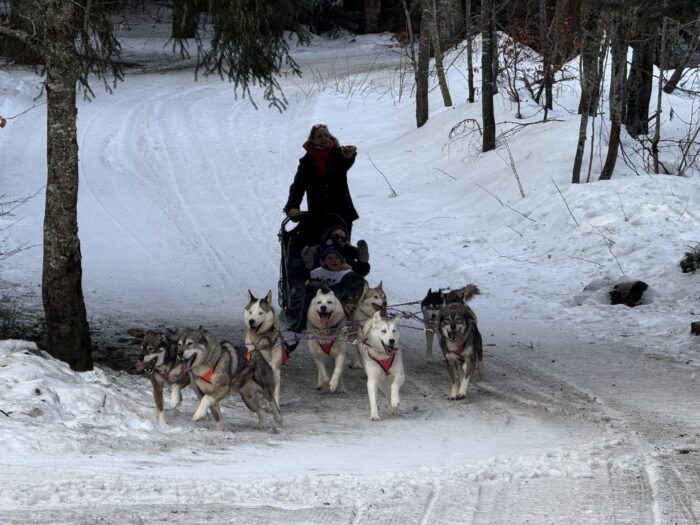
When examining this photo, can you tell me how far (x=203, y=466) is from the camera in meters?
6.23

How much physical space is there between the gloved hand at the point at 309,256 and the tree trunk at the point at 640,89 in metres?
9.25

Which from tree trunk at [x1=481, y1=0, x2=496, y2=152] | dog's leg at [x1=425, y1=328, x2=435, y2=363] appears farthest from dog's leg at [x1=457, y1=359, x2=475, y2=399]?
tree trunk at [x1=481, y1=0, x2=496, y2=152]

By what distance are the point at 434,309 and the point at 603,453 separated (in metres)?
3.26

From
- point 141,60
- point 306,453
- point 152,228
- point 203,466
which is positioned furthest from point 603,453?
point 141,60

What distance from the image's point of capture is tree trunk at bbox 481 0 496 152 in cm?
1820

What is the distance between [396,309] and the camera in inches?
471

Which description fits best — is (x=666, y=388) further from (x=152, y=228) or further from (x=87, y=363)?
(x=152, y=228)

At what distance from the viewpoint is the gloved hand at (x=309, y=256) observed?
1024 cm

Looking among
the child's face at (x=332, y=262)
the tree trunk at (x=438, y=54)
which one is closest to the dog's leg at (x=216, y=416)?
the child's face at (x=332, y=262)

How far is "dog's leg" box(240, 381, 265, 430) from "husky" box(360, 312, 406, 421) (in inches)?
35.2

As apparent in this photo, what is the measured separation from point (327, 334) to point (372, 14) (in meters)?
30.9

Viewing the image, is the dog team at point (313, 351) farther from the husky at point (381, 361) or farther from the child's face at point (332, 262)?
the child's face at point (332, 262)

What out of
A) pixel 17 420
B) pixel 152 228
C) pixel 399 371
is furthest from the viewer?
pixel 152 228

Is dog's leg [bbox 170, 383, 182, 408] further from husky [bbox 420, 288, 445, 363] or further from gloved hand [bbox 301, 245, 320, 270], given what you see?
gloved hand [bbox 301, 245, 320, 270]
